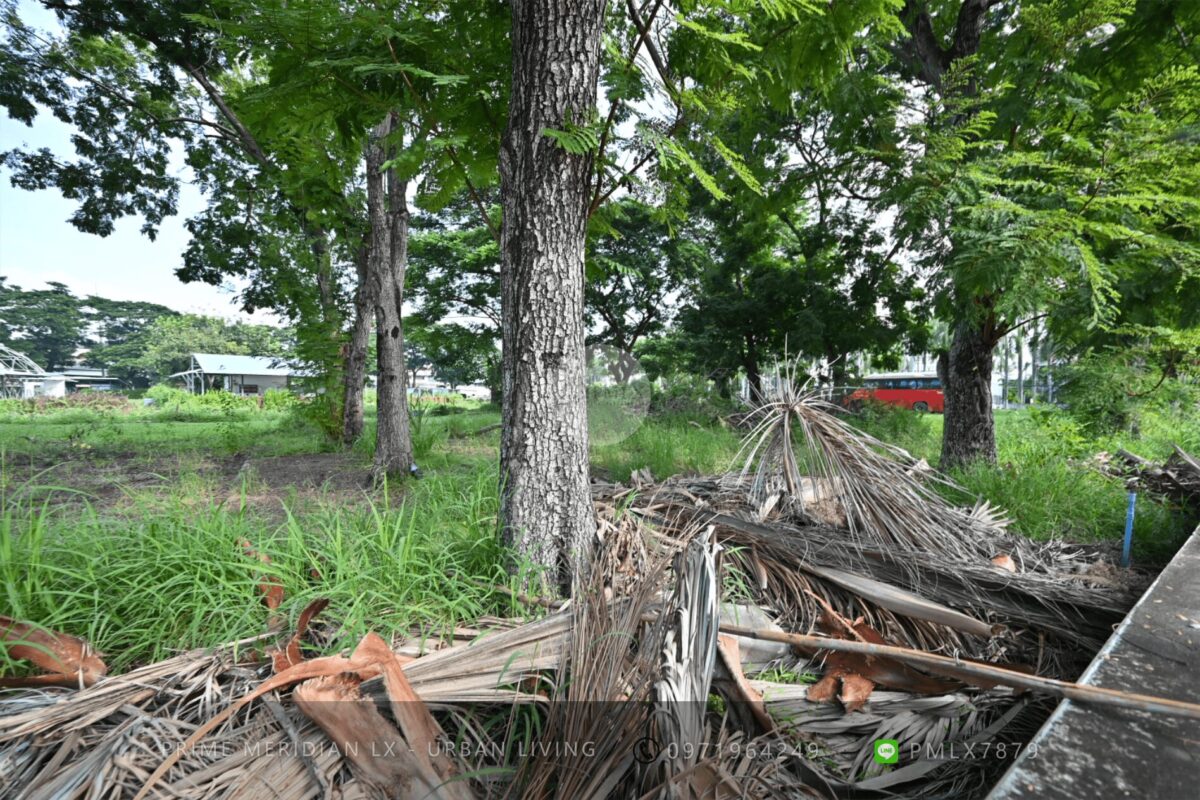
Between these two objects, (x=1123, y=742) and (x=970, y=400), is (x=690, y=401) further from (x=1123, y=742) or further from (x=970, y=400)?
(x=1123, y=742)

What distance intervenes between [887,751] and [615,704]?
2.65 feet

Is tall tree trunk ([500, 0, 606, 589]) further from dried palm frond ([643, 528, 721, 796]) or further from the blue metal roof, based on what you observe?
the blue metal roof

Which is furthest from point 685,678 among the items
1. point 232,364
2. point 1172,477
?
point 232,364

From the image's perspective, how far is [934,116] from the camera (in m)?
4.22

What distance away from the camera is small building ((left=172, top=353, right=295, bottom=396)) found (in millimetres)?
34438

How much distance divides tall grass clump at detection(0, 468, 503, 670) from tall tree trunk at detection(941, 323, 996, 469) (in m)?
5.25

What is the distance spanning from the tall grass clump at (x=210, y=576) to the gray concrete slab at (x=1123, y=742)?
1.61 m

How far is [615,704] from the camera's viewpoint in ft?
4.42

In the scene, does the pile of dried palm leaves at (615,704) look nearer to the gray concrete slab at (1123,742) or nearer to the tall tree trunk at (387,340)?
the gray concrete slab at (1123,742)

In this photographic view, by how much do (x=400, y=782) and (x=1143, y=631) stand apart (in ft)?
7.03

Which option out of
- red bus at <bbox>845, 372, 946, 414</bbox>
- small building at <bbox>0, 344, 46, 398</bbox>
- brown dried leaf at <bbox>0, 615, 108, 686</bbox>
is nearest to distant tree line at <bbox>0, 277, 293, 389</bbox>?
small building at <bbox>0, 344, 46, 398</bbox>

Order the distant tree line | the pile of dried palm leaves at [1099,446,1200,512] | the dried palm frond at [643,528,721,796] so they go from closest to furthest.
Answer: the dried palm frond at [643,528,721,796] < the pile of dried palm leaves at [1099,446,1200,512] < the distant tree line

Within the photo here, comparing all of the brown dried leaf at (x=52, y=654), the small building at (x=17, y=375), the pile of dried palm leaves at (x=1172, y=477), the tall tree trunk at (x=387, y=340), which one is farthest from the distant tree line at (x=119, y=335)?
the pile of dried palm leaves at (x=1172, y=477)

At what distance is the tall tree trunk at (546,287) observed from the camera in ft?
6.64
